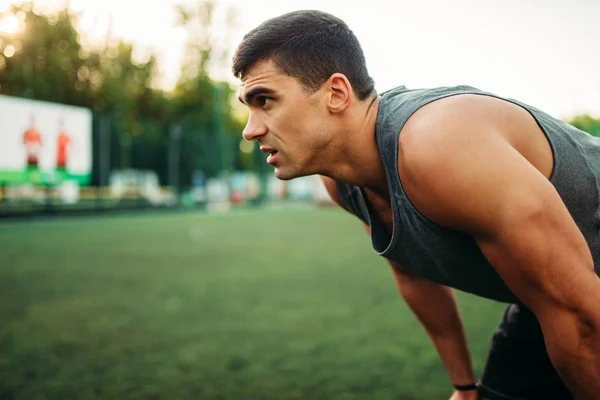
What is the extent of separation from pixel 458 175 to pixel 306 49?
1.94 feet

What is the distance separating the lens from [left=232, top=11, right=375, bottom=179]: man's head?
1.62 m

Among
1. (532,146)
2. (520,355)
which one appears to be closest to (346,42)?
(532,146)

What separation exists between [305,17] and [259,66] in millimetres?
194

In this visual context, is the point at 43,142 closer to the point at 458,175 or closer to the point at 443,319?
the point at 443,319

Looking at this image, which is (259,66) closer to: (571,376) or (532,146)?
(532,146)

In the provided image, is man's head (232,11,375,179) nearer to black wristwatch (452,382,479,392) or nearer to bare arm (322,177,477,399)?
bare arm (322,177,477,399)

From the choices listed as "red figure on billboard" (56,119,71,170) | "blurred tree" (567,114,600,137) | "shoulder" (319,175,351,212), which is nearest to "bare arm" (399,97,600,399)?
"shoulder" (319,175,351,212)

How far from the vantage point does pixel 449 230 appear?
4.87 ft

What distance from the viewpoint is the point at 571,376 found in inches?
55.4

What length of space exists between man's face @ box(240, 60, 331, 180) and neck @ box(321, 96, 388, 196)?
5 cm

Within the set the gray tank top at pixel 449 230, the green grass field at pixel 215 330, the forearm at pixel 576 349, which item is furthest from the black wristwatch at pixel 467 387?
the green grass field at pixel 215 330

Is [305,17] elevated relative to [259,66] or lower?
elevated

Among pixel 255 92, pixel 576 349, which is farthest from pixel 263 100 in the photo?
pixel 576 349

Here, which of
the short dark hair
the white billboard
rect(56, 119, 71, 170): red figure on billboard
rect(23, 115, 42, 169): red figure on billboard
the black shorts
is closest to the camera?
the short dark hair
